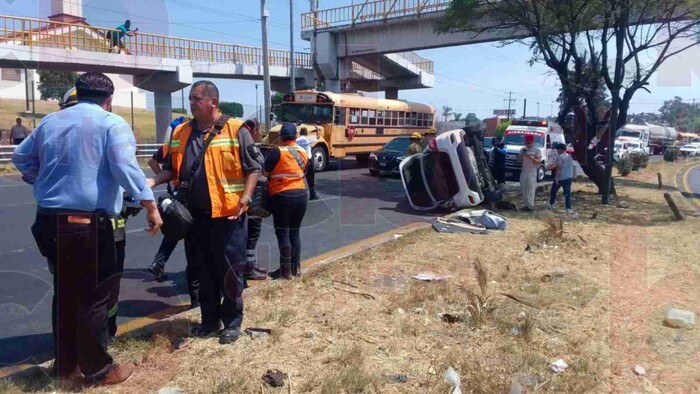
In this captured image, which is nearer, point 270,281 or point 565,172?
point 270,281

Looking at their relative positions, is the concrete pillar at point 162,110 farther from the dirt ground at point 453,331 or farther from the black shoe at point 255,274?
the black shoe at point 255,274

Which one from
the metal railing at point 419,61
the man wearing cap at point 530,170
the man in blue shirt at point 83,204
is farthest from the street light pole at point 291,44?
the man in blue shirt at point 83,204

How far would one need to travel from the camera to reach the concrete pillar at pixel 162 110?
25.3 meters

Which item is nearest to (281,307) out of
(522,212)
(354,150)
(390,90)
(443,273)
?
(443,273)

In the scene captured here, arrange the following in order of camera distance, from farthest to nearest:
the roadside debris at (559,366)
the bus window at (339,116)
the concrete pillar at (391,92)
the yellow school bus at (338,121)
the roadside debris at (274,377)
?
1. the concrete pillar at (391,92)
2. the bus window at (339,116)
3. the yellow school bus at (338,121)
4. the roadside debris at (559,366)
5. the roadside debris at (274,377)

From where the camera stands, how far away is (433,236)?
8750mm

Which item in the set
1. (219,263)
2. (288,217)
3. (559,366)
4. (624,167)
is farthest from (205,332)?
(624,167)

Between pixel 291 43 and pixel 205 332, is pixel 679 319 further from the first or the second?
pixel 291 43

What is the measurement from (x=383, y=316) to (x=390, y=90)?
32844 mm

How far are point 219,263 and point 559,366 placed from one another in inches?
99.9

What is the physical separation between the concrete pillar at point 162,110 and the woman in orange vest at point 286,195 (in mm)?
20632

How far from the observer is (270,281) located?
584 cm

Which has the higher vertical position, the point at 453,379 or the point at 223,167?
the point at 223,167

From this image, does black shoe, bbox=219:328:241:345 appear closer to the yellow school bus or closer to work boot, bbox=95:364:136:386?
work boot, bbox=95:364:136:386
